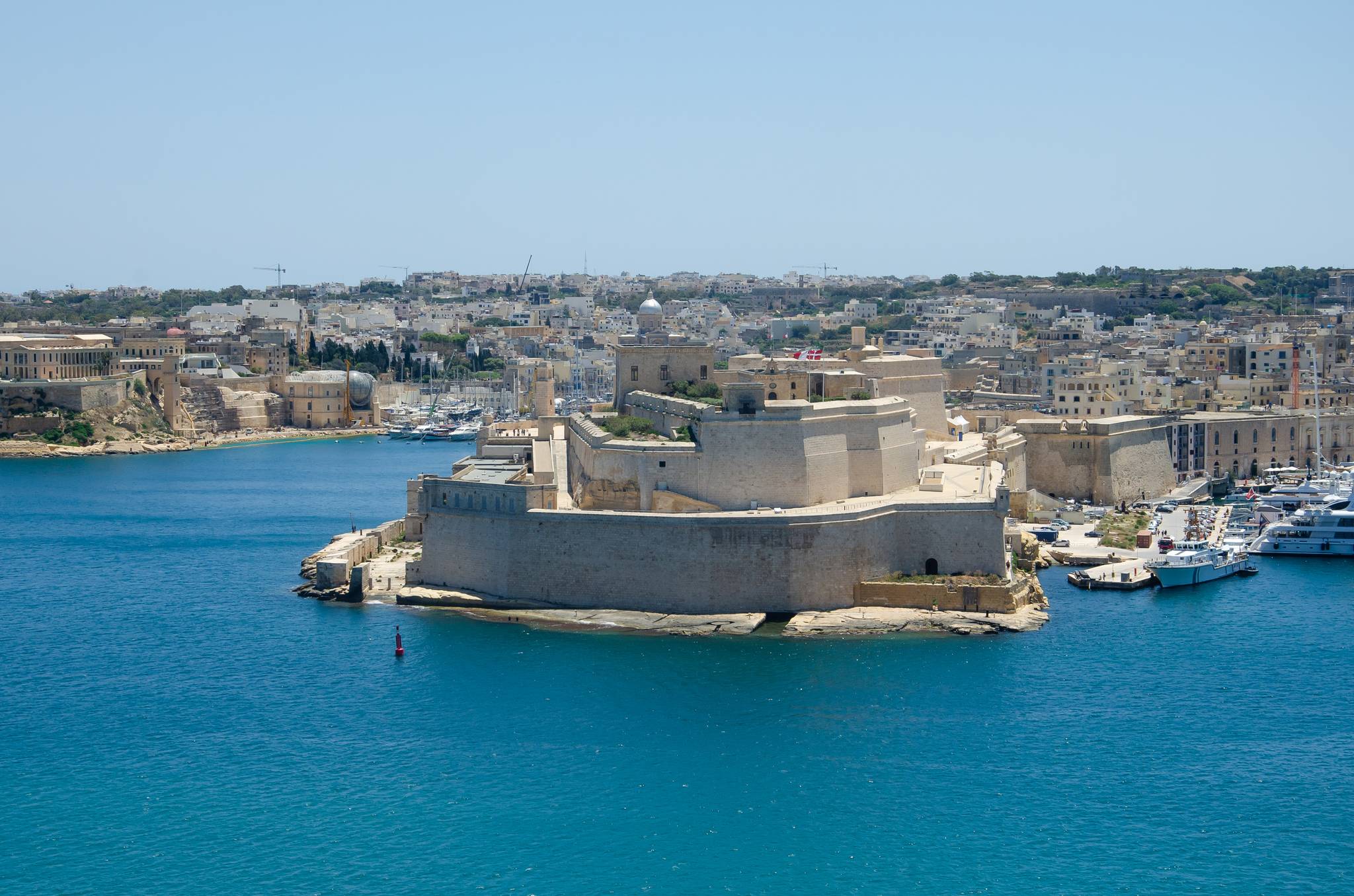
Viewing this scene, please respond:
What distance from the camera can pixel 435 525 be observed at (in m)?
28.7

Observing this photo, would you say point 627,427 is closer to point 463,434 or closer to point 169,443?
Result: point 169,443

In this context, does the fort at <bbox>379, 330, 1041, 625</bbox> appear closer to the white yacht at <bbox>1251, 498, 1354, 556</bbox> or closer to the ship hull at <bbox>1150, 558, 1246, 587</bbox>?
the ship hull at <bbox>1150, 558, 1246, 587</bbox>

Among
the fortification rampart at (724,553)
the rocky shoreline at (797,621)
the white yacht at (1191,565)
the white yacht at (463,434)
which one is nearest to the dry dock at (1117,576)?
the white yacht at (1191,565)

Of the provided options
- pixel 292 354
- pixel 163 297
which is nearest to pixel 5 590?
pixel 292 354

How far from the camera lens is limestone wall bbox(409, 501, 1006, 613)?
2644 centimetres

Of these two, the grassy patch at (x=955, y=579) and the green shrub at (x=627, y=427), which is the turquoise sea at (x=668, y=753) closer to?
the grassy patch at (x=955, y=579)

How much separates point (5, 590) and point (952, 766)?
1947 centimetres

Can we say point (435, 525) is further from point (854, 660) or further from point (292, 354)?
point (292, 354)

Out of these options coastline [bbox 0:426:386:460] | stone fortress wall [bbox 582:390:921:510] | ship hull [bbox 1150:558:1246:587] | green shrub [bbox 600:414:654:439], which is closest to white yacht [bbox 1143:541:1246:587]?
ship hull [bbox 1150:558:1246:587]

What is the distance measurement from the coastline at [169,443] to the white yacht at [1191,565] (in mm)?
41668

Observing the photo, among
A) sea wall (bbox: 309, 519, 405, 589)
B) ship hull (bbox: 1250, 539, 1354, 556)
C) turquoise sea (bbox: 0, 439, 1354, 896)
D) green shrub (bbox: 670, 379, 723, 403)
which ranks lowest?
turquoise sea (bbox: 0, 439, 1354, 896)

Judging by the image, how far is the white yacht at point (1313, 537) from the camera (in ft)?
112

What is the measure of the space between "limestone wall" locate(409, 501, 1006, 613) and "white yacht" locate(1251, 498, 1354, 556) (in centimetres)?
1019

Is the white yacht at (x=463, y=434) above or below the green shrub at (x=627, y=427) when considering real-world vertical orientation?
below
